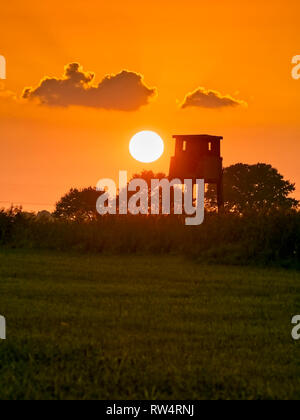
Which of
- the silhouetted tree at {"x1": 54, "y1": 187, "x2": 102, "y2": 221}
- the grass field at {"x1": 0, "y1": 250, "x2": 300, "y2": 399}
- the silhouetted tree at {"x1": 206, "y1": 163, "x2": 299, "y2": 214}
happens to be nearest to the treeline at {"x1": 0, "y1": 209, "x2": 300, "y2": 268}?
the grass field at {"x1": 0, "y1": 250, "x2": 300, "y2": 399}

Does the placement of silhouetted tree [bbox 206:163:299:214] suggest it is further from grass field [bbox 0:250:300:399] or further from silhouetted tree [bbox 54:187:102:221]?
grass field [bbox 0:250:300:399]

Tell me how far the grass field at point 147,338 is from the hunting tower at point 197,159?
17.5 meters

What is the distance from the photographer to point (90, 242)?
23.8 m

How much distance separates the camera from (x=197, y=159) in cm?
3155

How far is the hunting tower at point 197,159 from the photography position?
103 feet

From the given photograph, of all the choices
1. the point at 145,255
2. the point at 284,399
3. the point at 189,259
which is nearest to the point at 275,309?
the point at 284,399

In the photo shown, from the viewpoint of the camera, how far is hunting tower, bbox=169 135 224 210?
31469 mm

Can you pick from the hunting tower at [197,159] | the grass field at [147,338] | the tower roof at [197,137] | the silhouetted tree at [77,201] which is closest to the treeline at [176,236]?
the grass field at [147,338]

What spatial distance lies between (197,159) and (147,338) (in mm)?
24562

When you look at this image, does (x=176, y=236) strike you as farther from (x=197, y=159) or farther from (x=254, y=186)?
(x=254, y=186)

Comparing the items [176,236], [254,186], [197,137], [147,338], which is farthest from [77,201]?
[147,338]

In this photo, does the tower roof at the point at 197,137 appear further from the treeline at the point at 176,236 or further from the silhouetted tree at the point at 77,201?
the silhouetted tree at the point at 77,201
